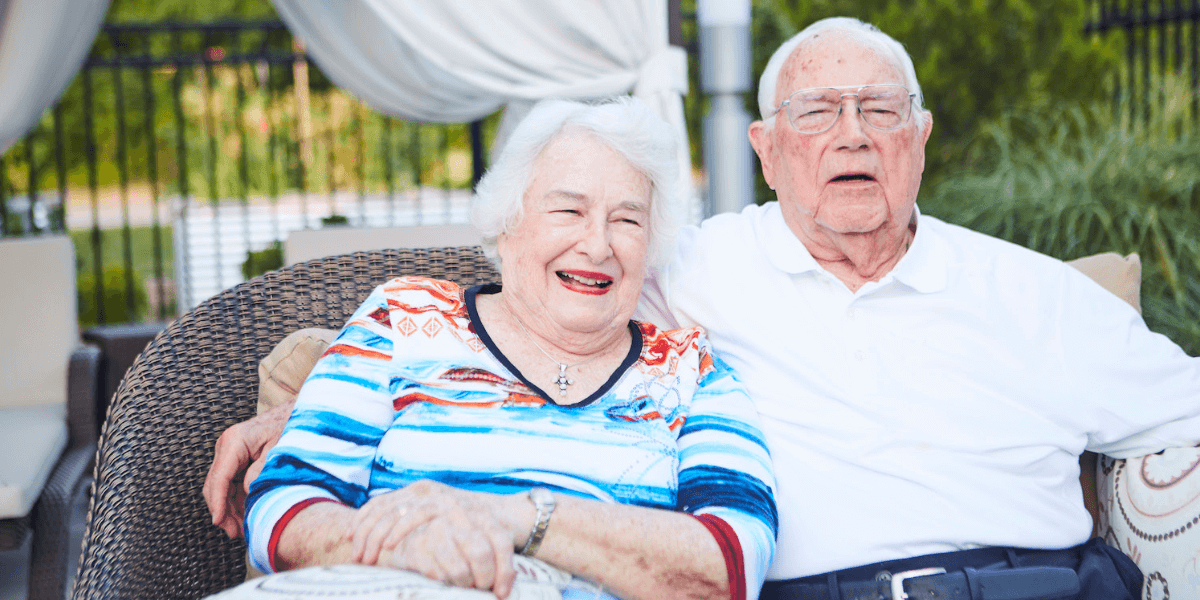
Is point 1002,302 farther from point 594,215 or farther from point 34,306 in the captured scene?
point 34,306

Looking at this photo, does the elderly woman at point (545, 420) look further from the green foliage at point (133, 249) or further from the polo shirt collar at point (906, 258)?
the green foliage at point (133, 249)

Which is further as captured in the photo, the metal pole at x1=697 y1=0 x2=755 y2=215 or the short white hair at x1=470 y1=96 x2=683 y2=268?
the metal pole at x1=697 y1=0 x2=755 y2=215

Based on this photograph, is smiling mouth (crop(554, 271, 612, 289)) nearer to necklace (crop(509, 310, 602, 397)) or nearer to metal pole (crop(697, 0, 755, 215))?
necklace (crop(509, 310, 602, 397))

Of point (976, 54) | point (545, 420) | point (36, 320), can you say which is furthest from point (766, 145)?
point (976, 54)

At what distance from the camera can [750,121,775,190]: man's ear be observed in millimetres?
2066

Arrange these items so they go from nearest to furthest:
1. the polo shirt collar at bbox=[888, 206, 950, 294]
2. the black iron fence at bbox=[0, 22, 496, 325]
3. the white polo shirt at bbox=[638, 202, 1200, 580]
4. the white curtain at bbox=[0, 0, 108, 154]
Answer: the white polo shirt at bbox=[638, 202, 1200, 580], the polo shirt collar at bbox=[888, 206, 950, 294], the white curtain at bbox=[0, 0, 108, 154], the black iron fence at bbox=[0, 22, 496, 325]

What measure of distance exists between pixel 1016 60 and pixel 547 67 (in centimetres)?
322

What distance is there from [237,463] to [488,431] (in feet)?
1.40

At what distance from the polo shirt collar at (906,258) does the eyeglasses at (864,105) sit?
0.75 feet

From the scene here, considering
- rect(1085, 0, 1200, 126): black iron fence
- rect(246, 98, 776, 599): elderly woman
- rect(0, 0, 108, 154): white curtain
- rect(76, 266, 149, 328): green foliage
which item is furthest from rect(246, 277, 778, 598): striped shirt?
rect(76, 266, 149, 328): green foliage

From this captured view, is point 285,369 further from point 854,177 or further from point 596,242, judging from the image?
point 854,177

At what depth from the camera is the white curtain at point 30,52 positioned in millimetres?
3635

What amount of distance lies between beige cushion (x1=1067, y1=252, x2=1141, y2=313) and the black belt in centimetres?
61

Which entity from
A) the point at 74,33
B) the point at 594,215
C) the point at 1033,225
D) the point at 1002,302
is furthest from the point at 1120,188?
the point at 74,33
